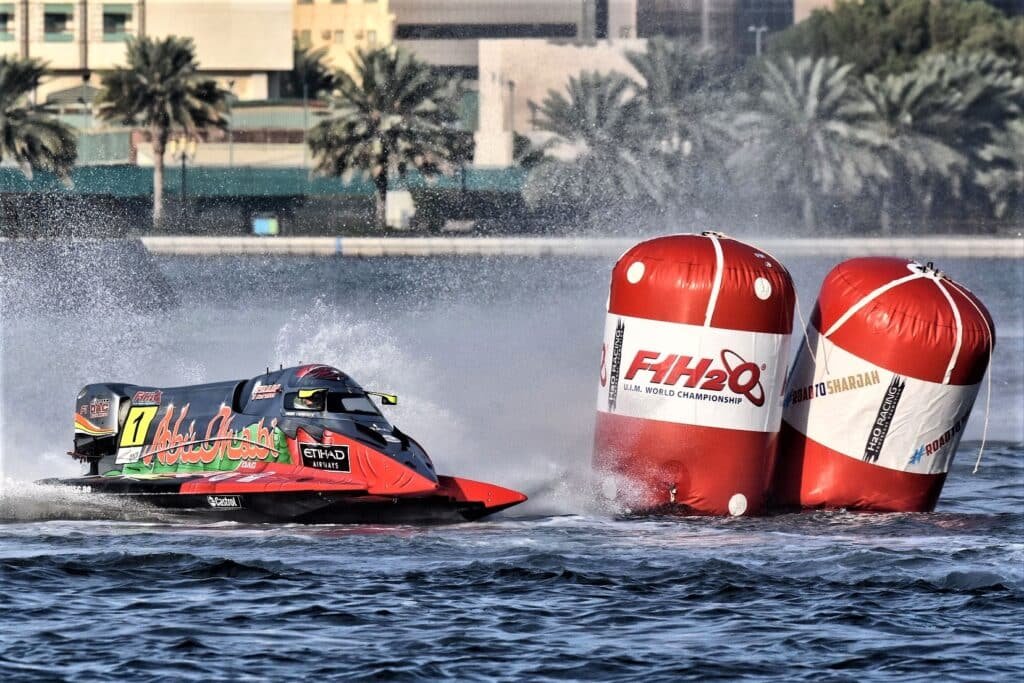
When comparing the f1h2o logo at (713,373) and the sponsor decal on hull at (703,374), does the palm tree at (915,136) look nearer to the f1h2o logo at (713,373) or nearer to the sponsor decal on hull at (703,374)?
the sponsor decal on hull at (703,374)

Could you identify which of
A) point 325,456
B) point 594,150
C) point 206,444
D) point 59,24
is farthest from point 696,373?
point 59,24

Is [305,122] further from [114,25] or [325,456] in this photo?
[325,456]

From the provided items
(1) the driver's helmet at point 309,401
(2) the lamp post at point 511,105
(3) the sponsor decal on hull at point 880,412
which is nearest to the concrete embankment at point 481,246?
(2) the lamp post at point 511,105

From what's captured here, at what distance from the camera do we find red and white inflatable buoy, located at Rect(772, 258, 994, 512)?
640 inches

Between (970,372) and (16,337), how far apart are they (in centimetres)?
1375

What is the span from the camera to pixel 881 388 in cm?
1638

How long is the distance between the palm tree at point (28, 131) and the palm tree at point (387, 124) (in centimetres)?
752

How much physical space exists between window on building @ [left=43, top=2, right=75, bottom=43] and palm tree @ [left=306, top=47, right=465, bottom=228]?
26.2 feet

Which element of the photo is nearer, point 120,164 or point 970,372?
point 970,372

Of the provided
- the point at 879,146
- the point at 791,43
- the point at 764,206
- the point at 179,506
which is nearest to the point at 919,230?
the point at 879,146

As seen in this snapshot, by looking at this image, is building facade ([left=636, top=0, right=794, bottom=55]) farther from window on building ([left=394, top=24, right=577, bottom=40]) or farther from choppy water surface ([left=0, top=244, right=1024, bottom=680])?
choppy water surface ([left=0, top=244, right=1024, bottom=680])

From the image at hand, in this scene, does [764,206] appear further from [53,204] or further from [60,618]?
[60,618]

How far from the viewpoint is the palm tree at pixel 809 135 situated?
4300 cm

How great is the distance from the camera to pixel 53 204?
142 ft
